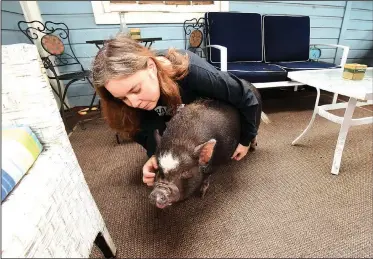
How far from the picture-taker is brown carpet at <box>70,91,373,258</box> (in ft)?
3.33

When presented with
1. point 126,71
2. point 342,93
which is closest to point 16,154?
point 126,71

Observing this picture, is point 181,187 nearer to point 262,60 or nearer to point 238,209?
point 238,209

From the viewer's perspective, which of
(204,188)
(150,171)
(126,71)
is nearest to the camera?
(126,71)

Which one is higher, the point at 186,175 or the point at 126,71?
the point at 126,71

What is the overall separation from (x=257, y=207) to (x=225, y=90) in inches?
26.0

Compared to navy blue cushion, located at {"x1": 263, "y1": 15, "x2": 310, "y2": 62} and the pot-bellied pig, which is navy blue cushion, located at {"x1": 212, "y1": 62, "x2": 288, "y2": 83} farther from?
the pot-bellied pig

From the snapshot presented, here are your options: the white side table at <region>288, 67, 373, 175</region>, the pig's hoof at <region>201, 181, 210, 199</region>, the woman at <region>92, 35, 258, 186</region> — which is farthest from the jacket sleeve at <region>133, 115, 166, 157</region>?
the white side table at <region>288, 67, 373, 175</region>

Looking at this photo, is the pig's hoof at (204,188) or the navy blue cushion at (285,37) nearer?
the pig's hoof at (204,188)

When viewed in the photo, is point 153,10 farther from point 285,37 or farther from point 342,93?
point 342,93

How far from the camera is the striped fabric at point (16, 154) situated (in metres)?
0.55

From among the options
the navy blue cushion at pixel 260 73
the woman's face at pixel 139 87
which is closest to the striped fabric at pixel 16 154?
the woman's face at pixel 139 87

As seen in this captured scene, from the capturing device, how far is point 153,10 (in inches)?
108

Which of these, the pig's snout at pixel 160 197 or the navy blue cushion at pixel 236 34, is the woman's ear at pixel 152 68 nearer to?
the pig's snout at pixel 160 197

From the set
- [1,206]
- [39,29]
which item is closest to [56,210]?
[1,206]
